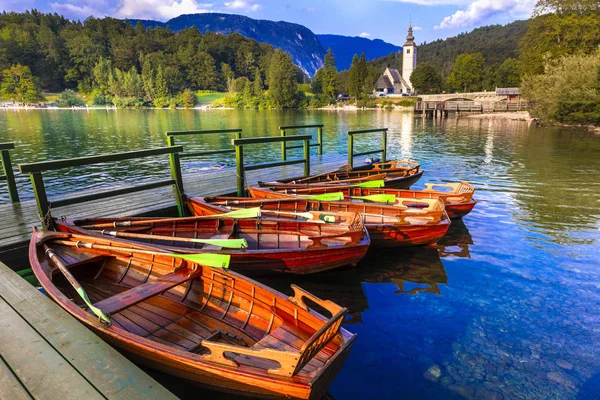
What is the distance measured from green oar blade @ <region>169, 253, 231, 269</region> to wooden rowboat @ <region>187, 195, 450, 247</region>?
2.96 metres

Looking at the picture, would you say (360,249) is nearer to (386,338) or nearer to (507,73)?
(386,338)

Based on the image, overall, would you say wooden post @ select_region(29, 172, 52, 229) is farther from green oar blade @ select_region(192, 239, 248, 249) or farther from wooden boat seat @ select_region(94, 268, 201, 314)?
wooden boat seat @ select_region(94, 268, 201, 314)

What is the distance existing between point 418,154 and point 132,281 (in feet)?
74.8

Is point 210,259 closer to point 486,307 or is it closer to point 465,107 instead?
point 486,307

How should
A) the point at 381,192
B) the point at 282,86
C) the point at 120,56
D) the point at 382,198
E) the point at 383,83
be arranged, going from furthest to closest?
the point at 120,56 → the point at 383,83 → the point at 282,86 → the point at 381,192 → the point at 382,198

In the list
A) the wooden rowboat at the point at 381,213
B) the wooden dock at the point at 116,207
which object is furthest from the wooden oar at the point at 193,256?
the wooden rowboat at the point at 381,213

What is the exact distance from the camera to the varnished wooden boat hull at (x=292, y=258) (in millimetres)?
6164

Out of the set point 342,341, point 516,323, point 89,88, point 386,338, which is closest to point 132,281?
point 342,341

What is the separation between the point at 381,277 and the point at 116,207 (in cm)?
654

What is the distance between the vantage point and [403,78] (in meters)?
132

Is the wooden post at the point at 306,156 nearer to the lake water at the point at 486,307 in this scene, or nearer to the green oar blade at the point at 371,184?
the green oar blade at the point at 371,184

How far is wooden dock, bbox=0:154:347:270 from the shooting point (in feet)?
22.0

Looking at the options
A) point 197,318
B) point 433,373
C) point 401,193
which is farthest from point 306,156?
point 433,373

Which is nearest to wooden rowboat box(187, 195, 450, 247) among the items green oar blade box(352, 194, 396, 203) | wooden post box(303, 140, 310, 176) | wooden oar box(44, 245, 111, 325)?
green oar blade box(352, 194, 396, 203)
